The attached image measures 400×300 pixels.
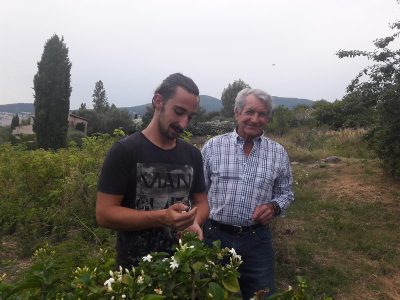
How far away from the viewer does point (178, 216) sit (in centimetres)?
162

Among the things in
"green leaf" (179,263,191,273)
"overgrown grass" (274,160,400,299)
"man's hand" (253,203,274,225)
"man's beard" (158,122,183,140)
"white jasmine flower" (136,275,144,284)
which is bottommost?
"overgrown grass" (274,160,400,299)

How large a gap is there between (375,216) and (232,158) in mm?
5335

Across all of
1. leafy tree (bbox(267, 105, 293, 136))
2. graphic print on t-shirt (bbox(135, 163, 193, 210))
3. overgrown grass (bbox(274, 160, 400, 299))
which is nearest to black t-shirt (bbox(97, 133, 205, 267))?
graphic print on t-shirt (bbox(135, 163, 193, 210))

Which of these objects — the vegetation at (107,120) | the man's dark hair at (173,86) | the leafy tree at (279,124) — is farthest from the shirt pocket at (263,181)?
the vegetation at (107,120)

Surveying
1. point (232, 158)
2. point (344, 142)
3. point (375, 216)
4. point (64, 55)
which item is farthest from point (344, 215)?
point (64, 55)

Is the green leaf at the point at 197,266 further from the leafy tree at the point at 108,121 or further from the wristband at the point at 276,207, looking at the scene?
the leafy tree at the point at 108,121

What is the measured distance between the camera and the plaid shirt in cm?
271

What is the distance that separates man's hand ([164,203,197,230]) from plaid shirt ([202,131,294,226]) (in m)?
1.08

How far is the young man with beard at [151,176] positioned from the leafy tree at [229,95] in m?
40.1

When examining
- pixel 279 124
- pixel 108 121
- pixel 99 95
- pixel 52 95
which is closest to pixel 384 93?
pixel 279 124

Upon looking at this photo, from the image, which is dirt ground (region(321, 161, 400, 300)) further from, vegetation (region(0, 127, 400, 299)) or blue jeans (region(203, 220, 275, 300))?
blue jeans (region(203, 220, 275, 300))

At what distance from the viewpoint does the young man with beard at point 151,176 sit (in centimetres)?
179

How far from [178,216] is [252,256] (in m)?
1.20

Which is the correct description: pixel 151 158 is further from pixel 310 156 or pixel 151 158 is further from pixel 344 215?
pixel 310 156
